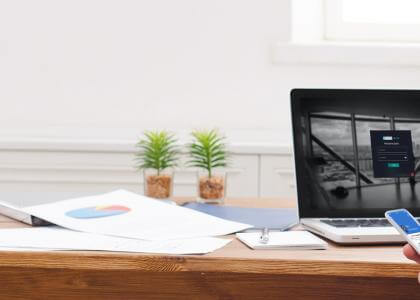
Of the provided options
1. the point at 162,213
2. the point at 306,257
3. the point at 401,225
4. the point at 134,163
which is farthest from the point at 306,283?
the point at 134,163

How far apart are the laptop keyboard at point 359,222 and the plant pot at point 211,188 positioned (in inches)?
14.1

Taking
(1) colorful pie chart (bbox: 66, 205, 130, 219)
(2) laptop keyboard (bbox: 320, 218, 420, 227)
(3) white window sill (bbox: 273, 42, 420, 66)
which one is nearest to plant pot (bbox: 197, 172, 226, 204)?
(1) colorful pie chart (bbox: 66, 205, 130, 219)

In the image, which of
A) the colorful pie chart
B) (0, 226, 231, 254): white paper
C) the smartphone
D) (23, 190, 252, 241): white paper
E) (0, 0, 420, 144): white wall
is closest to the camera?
the smartphone

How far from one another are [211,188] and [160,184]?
110mm

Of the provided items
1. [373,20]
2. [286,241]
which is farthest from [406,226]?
[373,20]

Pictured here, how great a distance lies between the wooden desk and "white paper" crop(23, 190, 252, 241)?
9 cm

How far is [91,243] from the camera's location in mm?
895

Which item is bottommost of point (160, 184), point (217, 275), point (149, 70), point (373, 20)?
point (217, 275)

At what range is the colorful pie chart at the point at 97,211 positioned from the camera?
3.60 feet

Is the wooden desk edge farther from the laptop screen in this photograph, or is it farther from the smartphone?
the laptop screen

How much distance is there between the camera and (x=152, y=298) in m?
0.89

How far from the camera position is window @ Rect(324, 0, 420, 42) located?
217cm

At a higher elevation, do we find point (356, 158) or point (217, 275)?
point (356, 158)

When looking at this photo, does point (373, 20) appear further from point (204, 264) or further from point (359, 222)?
point (204, 264)
